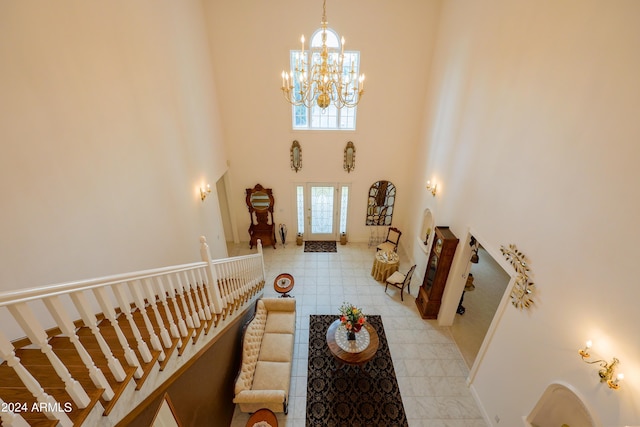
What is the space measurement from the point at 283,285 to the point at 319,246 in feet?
9.07

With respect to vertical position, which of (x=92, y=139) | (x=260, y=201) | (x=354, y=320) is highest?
(x=92, y=139)

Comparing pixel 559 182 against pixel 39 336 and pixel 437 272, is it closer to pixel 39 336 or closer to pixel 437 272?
pixel 437 272

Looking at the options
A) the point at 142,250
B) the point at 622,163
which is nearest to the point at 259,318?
the point at 142,250

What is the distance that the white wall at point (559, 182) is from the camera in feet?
8.08

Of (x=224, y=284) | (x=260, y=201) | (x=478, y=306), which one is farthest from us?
(x=260, y=201)

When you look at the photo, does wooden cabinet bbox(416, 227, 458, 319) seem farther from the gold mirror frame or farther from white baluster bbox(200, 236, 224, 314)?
the gold mirror frame

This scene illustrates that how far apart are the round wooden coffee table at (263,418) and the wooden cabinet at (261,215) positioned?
521 centimetres

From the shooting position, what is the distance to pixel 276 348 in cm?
516

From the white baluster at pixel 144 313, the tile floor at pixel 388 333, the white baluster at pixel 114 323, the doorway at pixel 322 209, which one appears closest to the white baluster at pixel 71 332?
the white baluster at pixel 114 323

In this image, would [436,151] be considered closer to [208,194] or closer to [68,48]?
[208,194]

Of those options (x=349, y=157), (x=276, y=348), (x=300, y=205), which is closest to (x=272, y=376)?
(x=276, y=348)

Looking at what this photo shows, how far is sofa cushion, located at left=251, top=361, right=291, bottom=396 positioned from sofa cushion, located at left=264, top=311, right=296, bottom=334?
0.72 metres

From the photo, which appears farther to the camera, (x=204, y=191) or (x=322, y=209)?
(x=322, y=209)

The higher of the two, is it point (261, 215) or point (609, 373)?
point (609, 373)
